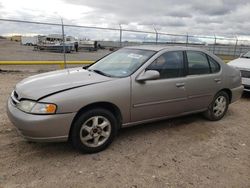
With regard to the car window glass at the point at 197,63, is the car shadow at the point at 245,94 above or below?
below

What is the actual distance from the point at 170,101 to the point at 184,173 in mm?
1433

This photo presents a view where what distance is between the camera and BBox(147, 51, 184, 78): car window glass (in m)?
4.24

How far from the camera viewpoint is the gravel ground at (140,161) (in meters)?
3.03

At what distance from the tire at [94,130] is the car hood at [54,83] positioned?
1.47 ft

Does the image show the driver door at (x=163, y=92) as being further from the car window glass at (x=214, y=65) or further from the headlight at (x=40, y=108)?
the headlight at (x=40, y=108)

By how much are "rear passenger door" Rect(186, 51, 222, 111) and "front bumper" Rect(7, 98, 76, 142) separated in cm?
232

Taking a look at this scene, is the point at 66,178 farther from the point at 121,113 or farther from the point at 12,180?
the point at 121,113

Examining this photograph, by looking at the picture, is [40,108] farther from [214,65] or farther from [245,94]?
[245,94]

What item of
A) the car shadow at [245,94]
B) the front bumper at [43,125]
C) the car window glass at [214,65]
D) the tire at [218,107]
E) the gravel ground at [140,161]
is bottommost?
the car shadow at [245,94]

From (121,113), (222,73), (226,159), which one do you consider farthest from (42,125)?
(222,73)

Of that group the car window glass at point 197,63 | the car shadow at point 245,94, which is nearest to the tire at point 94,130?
the car window glass at point 197,63

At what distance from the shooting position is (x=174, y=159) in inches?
142

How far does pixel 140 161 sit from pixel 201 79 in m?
2.13

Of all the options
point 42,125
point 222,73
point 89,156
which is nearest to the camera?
point 42,125
